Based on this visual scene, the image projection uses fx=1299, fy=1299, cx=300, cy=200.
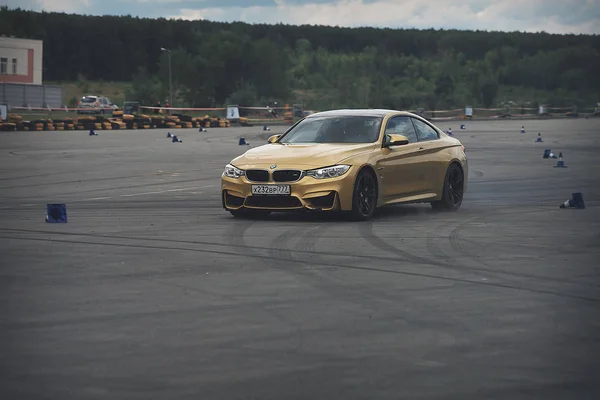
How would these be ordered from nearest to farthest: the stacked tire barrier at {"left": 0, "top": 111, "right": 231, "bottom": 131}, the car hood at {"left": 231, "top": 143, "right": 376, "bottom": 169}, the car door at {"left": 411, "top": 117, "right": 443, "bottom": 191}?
1. the car hood at {"left": 231, "top": 143, "right": 376, "bottom": 169}
2. the car door at {"left": 411, "top": 117, "right": 443, "bottom": 191}
3. the stacked tire barrier at {"left": 0, "top": 111, "right": 231, "bottom": 131}

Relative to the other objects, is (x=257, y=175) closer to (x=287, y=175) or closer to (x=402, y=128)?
(x=287, y=175)

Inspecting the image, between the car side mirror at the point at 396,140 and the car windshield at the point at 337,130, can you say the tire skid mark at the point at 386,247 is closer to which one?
the car side mirror at the point at 396,140

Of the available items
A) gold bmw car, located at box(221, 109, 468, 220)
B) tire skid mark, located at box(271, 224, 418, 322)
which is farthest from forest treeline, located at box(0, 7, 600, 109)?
tire skid mark, located at box(271, 224, 418, 322)

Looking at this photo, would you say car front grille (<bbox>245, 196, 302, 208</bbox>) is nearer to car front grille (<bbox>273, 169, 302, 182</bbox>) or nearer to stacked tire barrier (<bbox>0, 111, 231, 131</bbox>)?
car front grille (<bbox>273, 169, 302, 182</bbox>)

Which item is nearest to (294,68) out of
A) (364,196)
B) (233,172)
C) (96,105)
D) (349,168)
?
(96,105)

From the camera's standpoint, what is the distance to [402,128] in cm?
1767

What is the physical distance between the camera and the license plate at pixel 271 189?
51.5ft

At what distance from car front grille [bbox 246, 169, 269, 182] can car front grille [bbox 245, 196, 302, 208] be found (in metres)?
0.23

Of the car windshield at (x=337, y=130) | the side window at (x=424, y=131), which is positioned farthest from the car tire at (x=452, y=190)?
the car windshield at (x=337, y=130)

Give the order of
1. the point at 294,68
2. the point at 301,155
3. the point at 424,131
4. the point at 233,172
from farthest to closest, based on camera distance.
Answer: the point at 294,68 < the point at 424,131 < the point at 233,172 < the point at 301,155

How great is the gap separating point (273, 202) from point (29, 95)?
282 ft

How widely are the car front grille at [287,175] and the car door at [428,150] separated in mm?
2401

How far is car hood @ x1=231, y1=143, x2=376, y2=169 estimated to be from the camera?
15836 mm

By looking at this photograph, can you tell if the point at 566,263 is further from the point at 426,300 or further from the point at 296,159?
the point at 296,159
